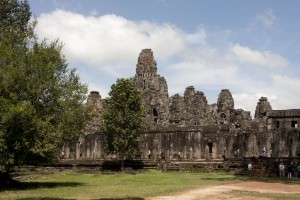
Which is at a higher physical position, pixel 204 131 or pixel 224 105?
pixel 224 105

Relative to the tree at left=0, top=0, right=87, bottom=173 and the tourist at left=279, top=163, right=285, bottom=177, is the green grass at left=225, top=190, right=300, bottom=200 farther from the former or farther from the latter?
the tourist at left=279, top=163, right=285, bottom=177

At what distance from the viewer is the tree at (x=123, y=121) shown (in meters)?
42.7

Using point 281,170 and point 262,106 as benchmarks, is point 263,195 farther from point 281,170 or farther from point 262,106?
point 262,106

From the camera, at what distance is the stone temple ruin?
4662 cm

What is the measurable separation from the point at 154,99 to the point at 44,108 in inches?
1984

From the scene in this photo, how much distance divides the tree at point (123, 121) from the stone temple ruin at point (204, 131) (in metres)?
3.64

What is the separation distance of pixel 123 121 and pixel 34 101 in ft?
59.1

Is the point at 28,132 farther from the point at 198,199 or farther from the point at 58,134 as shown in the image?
the point at 198,199

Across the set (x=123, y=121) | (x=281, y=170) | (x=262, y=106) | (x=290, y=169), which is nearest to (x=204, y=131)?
(x=123, y=121)

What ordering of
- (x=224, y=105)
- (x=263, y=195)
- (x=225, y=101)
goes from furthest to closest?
(x=225, y=101)
(x=224, y=105)
(x=263, y=195)

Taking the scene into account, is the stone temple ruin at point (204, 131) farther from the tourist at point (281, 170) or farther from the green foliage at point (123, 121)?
the tourist at point (281, 170)

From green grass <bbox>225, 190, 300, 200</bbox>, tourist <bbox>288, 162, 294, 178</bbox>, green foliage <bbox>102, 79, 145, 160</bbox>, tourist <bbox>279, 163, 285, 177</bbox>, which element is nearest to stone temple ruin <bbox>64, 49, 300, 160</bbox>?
green foliage <bbox>102, 79, 145, 160</bbox>

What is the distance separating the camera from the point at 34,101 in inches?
995

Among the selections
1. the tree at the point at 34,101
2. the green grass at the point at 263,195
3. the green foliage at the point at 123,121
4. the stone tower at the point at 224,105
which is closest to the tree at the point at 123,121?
the green foliage at the point at 123,121
